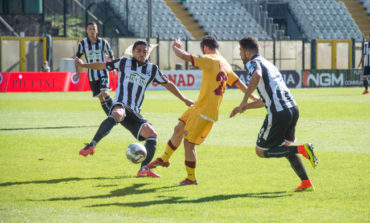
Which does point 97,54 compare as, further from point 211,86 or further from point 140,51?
point 211,86

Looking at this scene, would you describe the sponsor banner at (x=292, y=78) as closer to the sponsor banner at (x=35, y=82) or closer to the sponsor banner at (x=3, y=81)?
the sponsor banner at (x=35, y=82)

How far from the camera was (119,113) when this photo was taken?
8102mm

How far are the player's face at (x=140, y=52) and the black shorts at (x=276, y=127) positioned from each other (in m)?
2.01

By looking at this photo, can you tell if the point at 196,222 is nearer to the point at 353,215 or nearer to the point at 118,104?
the point at 353,215

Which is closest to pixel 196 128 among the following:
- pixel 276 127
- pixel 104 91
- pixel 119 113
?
pixel 276 127

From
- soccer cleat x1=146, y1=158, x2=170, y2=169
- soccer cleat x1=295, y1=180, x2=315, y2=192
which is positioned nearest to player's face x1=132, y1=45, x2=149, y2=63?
soccer cleat x1=146, y1=158, x2=170, y2=169

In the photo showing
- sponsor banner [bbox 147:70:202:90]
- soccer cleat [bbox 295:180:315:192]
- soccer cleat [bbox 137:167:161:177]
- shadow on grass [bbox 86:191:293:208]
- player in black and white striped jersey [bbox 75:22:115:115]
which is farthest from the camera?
sponsor banner [bbox 147:70:202:90]

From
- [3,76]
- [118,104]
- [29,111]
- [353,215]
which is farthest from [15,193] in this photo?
[3,76]

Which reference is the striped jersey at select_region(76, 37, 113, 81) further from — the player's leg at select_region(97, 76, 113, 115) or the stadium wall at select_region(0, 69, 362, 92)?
the stadium wall at select_region(0, 69, 362, 92)

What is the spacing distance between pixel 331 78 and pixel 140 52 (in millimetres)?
32348

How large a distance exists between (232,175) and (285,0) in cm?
4130

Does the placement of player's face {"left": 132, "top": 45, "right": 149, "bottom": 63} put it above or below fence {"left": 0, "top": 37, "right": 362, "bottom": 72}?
above

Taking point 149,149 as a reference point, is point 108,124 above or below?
above

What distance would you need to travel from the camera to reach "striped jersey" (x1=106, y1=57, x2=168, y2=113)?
27.5ft
